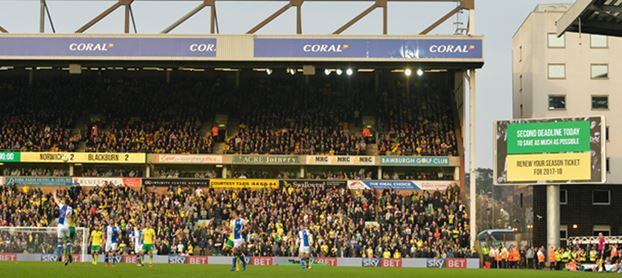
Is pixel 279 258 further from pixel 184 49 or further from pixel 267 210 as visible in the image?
pixel 184 49

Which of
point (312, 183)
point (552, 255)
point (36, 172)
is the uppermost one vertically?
point (36, 172)

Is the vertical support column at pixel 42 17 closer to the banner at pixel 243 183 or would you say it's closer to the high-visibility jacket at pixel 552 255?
the banner at pixel 243 183

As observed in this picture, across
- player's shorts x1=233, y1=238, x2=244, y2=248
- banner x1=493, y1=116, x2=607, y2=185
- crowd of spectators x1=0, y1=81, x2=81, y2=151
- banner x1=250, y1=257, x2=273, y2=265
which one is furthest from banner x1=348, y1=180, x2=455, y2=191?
player's shorts x1=233, y1=238, x2=244, y2=248

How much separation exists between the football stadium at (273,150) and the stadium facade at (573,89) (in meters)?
0.90

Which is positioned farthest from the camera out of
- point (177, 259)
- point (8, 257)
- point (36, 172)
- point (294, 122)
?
point (294, 122)

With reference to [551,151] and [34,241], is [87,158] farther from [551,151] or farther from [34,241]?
[551,151]

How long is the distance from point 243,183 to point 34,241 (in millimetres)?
16745

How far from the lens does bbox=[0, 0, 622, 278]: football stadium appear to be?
52.4 metres

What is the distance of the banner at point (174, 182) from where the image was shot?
61344mm

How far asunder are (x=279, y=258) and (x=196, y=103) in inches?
745

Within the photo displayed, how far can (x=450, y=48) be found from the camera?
57531mm

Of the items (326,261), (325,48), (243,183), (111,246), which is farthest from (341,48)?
(111,246)

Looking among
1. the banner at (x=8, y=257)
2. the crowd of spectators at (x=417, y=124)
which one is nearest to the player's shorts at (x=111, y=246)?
the banner at (x=8, y=257)

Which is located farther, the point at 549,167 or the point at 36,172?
the point at 36,172
